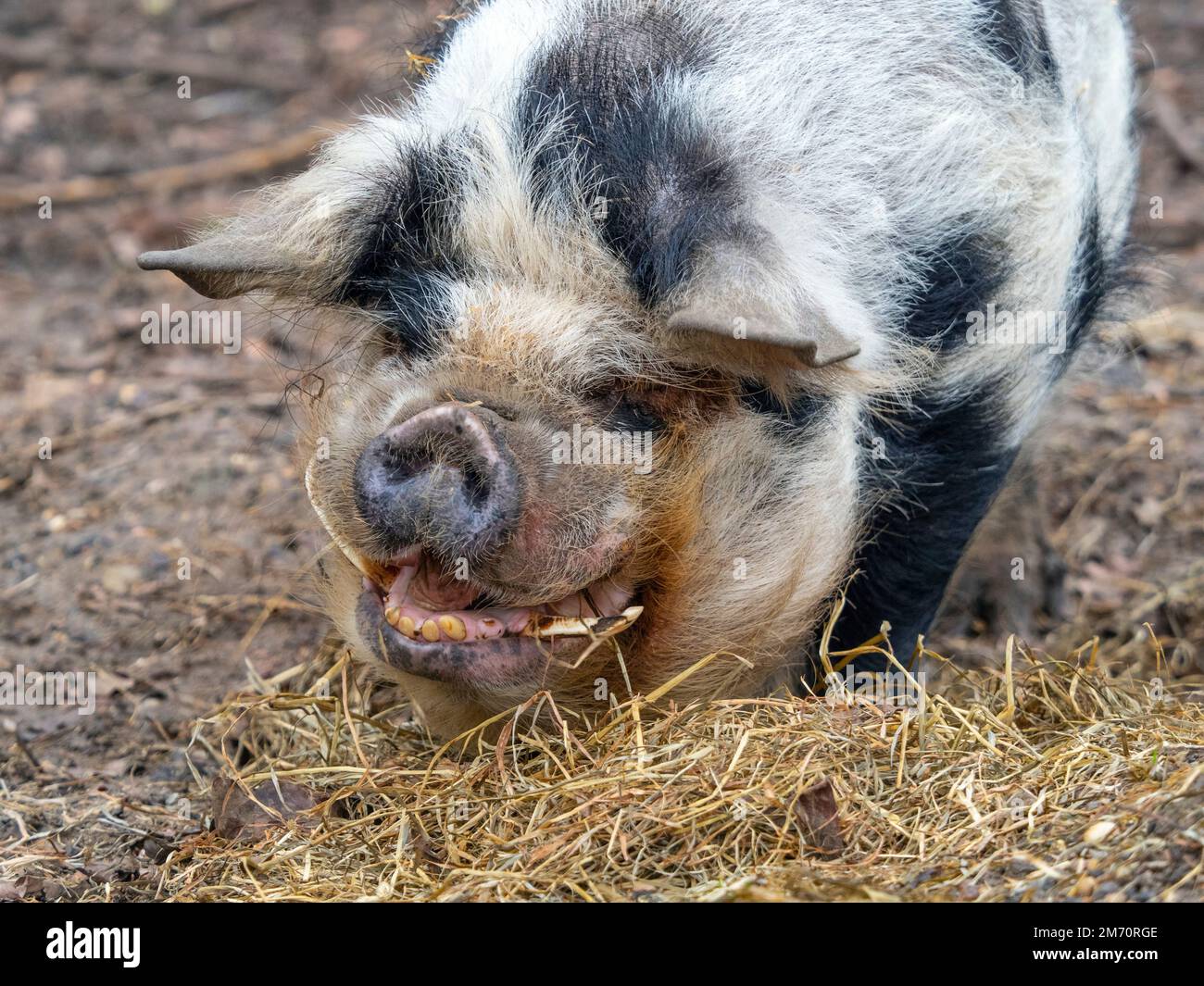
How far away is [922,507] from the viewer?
3.69 meters

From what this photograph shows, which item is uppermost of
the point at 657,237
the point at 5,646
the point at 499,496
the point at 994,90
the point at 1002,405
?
the point at 994,90

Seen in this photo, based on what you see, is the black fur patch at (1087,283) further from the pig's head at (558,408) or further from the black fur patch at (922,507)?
the pig's head at (558,408)

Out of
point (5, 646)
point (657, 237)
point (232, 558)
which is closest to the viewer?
point (657, 237)

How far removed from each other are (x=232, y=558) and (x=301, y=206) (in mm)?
1941

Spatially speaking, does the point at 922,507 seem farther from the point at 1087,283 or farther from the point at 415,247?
the point at 415,247

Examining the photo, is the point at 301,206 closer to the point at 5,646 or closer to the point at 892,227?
the point at 892,227

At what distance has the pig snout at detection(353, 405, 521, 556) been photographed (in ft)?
9.61

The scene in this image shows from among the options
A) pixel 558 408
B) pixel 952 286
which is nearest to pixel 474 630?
pixel 558 408

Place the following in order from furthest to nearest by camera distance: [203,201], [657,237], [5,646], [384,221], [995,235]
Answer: [203,201]
[5,646]
[995,235]
[384,221]
[657,237]

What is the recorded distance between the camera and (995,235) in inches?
145

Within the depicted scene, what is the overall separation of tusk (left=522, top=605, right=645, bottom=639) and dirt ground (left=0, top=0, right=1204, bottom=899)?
3.39ft

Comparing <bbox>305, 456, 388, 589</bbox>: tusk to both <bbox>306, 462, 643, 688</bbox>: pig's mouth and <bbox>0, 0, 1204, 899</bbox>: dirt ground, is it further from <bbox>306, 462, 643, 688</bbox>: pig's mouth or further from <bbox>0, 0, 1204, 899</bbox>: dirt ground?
<bbox>0, 0, 1204, 899</bbox>: dirt ground

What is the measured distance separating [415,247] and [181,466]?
2.50m

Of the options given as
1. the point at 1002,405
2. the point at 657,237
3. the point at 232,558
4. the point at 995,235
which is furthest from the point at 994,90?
the point at 232,558
